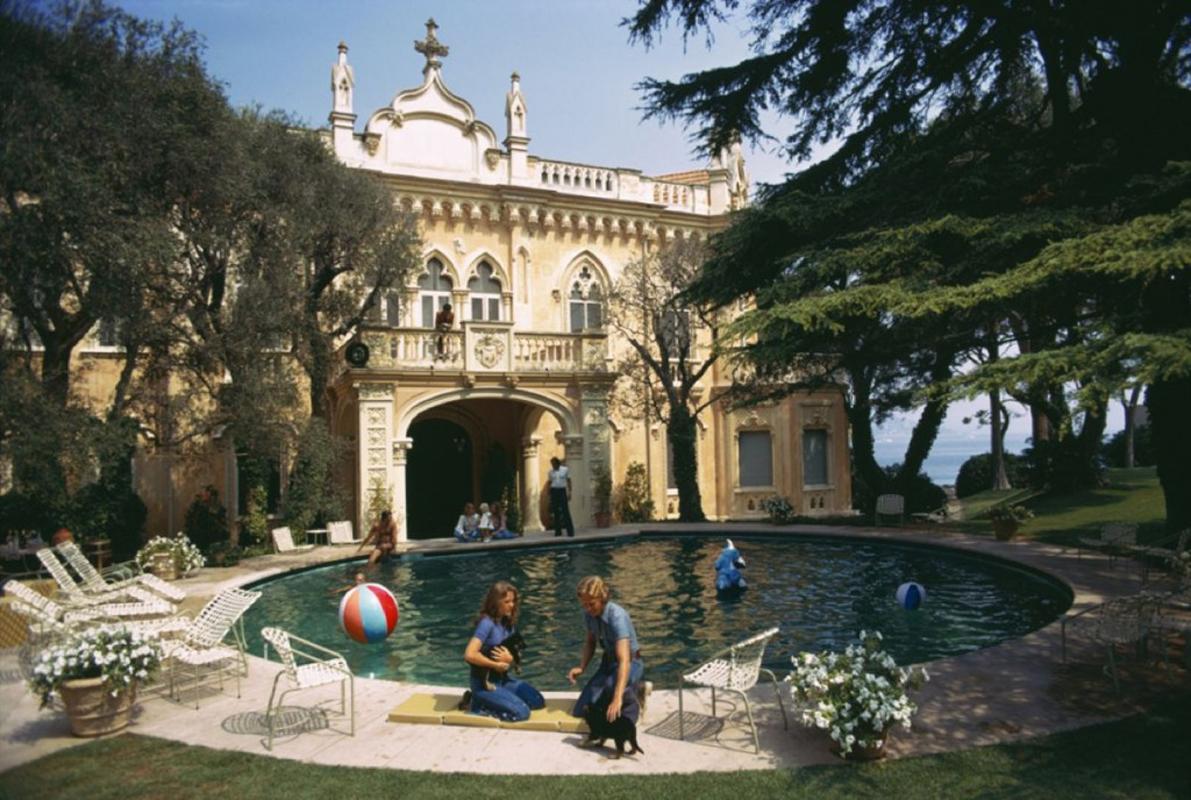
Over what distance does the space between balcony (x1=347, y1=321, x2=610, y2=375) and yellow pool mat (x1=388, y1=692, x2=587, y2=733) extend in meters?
16.4

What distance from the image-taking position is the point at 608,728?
721cm

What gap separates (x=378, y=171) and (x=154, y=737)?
2284 cm

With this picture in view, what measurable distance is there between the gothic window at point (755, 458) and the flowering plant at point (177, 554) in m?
20.9

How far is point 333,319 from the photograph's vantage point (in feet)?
76.5

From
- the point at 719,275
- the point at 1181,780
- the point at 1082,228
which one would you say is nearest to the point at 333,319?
the point at 719,275

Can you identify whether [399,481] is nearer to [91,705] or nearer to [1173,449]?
[91,705]

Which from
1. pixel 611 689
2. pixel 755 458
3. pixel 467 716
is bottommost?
pixel 467 716

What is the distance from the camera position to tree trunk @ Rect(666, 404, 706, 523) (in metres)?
28.7

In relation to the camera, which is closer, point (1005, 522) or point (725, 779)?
point (725, 779)

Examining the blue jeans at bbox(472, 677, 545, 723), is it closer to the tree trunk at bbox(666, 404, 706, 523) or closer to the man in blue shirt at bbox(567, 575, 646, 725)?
the man in blue shirt at bbox(567, 575, 646, 725)

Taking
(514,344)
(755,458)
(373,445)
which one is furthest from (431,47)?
(755,458)

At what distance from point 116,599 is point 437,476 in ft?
57.6

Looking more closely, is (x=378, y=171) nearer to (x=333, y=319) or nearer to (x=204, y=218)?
(x=333, y=319)

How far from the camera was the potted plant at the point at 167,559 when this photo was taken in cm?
1738
